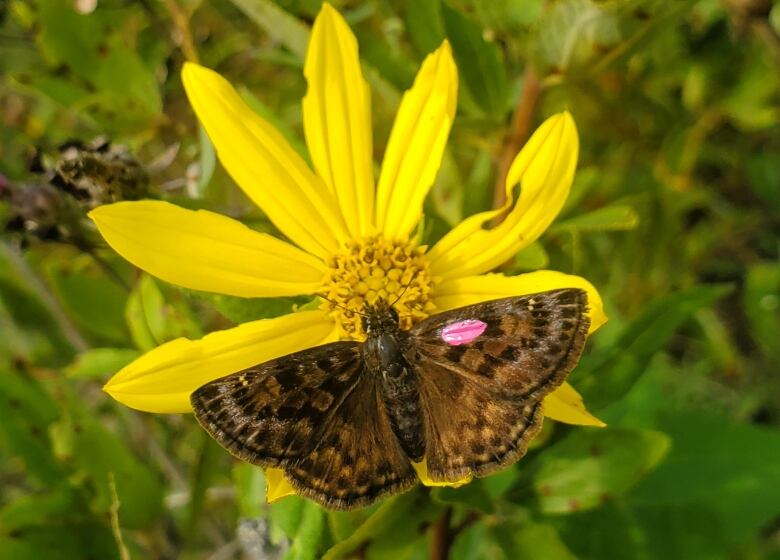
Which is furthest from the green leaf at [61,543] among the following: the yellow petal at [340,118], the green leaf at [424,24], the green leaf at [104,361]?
the green leaf at [424,24]

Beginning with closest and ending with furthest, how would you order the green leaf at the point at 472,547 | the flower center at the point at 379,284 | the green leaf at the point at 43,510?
1. the flower center at the point at 379,284
2. the green leaf at the point at 43,510
3. the green leaf at the point at 472,547

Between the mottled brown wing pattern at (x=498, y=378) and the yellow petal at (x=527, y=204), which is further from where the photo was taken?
the yellow petal at (x=527, y=204)

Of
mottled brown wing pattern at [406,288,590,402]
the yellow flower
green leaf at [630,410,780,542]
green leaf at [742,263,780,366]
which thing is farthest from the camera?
green leaf at [742,263,780,366]

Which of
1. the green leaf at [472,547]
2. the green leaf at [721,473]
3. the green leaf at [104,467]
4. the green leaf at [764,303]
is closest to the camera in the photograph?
the green leaf at [104,467]

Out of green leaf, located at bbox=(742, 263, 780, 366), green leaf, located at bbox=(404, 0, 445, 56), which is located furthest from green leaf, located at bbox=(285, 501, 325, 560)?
green leaf, located at bbox=(742, 263, 780, 366)

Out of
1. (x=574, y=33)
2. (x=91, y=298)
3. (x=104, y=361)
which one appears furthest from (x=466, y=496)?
(x=91, y=298)

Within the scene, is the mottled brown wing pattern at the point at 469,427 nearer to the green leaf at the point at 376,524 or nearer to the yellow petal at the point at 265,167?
the green leaf at the point at 376,524

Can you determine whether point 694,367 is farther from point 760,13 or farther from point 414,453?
point 414,453

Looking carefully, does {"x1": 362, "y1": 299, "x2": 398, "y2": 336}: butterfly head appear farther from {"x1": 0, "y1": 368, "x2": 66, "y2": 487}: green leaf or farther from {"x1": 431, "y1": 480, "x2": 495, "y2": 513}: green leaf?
{"x1": 0, "y1": 368, "x2": 66, "y2": 487}: green leaf
